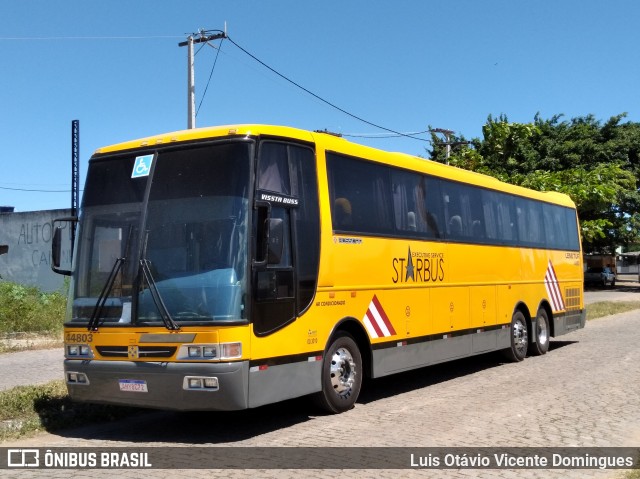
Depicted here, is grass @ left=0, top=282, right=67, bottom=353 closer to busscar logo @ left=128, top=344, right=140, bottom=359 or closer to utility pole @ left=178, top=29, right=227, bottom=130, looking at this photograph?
utility pole @ left=178, top=29, right=227, bottom=130

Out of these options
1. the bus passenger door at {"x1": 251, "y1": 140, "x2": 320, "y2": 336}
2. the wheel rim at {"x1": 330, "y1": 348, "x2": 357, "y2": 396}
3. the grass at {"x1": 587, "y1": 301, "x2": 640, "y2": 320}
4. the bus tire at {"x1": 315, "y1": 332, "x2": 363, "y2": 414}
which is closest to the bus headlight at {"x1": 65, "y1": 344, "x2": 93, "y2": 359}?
the bus passenger door at {"x1": 251, "y1": 140, "x2": 320, "y2": 336}

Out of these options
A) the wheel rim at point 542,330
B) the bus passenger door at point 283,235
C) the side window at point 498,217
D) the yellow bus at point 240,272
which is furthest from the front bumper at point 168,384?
the wheel rim at point 542,330

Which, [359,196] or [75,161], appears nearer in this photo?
[359,196]

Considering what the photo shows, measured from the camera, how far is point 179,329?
7512 mm

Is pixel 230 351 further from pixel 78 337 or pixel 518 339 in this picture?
pixel 518 339

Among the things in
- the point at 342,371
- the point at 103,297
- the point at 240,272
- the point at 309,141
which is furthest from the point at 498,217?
the point at 103,297

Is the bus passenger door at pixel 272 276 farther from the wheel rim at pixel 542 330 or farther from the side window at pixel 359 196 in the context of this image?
the wheel rim at pixel 542 330

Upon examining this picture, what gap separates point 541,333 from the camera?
15.7 meters

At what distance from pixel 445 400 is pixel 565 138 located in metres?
39.9

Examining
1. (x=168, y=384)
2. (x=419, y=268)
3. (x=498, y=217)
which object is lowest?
(x=168, y=384)

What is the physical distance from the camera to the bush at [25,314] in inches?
735

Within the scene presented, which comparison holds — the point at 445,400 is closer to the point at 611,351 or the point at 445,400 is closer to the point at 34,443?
the point at 34,443

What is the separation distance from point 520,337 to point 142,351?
30.1ft

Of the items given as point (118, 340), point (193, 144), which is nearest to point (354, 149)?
point (193, 144)
